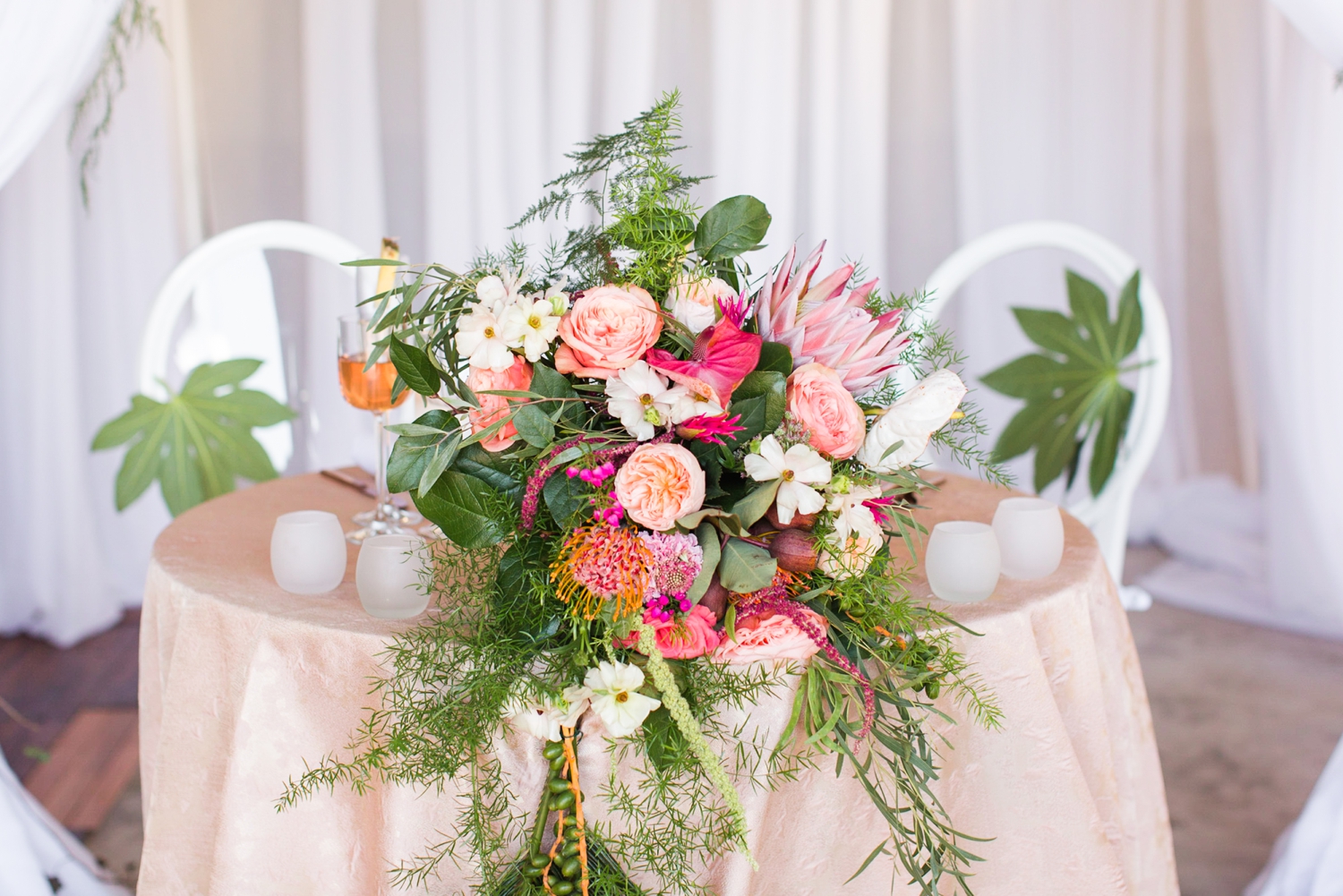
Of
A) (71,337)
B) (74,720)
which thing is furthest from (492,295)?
(71,337)

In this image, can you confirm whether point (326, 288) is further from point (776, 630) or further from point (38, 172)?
point (776, 630)

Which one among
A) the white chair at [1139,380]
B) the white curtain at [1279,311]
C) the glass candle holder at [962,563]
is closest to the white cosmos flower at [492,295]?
the glass candle holder at [962,563]

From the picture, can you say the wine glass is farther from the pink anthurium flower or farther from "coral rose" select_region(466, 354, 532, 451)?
the pink anthurium flower

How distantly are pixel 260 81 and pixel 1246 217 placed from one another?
2.80m

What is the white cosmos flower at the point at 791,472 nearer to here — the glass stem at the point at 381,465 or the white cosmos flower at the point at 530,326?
the white cosmos flower at the point at 530,326

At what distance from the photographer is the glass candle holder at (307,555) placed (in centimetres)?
114

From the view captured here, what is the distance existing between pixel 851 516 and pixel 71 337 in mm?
2504

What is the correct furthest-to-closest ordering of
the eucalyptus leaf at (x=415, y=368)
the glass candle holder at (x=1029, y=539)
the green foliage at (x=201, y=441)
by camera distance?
the green foliage at (x=201, y=441), the glass candle holder at (x=1029, y=539), the eucalyptus leaf at (x=415, y=368)

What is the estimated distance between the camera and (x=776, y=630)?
34.9 inches

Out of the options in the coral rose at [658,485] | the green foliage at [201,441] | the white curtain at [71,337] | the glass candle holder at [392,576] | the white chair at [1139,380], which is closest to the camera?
the coral rose at [658,485]

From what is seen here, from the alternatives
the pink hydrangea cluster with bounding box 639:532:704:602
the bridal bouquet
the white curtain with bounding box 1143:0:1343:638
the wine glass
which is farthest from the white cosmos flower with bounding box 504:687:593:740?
the white curtain with bounding box 1143:0:1343:638

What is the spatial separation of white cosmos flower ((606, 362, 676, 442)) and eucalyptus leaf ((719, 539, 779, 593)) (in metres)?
0.12

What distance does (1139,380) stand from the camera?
2037 millimetres

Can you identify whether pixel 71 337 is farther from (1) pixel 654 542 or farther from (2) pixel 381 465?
(1) pixel 654 542
